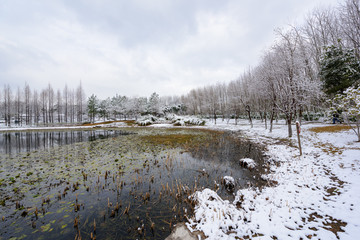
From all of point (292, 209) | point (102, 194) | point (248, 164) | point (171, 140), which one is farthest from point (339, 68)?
point (102, 194)

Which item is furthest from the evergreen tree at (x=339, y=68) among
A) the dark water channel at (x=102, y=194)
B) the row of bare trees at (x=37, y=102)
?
the row of bare trees at (x=37, y=102)

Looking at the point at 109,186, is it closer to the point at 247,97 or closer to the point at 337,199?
the point at 337,199

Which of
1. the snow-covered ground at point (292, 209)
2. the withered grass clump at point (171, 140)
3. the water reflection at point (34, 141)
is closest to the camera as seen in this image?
the snow-covered ground at point (292, 209)

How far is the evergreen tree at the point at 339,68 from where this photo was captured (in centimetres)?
1355

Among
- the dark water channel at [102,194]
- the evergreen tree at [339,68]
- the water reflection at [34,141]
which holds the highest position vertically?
the evergreen tree at [339,68]

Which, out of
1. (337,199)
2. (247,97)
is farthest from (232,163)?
(247,97)

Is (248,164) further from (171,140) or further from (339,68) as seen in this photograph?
(339,68)

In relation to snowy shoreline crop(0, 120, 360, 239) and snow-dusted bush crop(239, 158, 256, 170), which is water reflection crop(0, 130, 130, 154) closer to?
snowy shoreline crop(0, 120, 360, 239)

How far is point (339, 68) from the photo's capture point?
14.4 meters

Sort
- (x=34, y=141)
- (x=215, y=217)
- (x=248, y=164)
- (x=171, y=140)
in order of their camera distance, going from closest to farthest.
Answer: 1. (x=215, y=217)
2. (x=248, y=164)
3. (x=171, y=140)
4. (x=34, y=141)

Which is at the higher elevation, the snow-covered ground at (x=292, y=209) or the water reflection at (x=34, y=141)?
the water reflection at (x=34, y=141)

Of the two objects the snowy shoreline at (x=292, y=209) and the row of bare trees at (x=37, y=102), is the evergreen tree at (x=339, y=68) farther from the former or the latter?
the row of bare trees at (x=37, y=102)

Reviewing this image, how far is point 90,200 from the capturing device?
195 inches

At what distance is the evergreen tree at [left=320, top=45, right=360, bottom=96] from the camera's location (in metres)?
13.5
